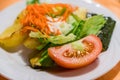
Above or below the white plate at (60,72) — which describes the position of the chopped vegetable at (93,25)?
above

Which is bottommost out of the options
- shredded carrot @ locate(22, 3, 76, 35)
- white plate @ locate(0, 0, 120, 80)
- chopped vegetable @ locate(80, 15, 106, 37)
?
white plate @ locate(0, 0, 120, 80)

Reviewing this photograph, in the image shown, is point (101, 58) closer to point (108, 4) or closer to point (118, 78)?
point (118, 78)

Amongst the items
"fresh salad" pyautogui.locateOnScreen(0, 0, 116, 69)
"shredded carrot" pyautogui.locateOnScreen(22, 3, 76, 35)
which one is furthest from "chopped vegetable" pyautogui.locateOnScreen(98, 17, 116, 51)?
"shredded carrot" pyautogui.locateOnScreen(22, 3, 76, 35)

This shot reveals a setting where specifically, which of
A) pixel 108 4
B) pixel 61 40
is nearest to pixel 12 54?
pixel 61 40

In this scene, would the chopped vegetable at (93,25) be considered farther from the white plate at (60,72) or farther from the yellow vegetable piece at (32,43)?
the yellow vegetable piece at (32,43)

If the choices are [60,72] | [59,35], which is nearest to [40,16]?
[59,35]

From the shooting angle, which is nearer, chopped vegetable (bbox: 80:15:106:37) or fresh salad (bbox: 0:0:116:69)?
fresh salad (bbox: 0:0:116:69)

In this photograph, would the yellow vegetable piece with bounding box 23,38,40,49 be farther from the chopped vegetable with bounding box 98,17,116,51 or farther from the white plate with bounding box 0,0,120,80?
the chopped vegetable with bounding box 98,17,116,51

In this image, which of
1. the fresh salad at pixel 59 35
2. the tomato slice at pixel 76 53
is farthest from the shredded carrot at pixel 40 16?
the tomato slice at pixel 76 53
